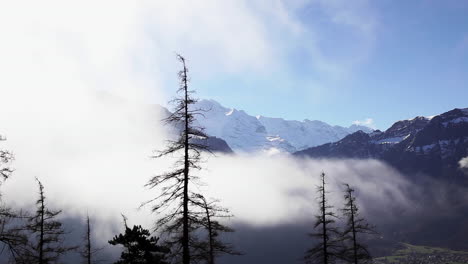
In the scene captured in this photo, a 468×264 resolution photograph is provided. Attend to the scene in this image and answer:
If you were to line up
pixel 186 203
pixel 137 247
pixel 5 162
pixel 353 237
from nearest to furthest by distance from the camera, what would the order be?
pixel 5 162
pixel 186 203
pixel 137 247
pixel 353 237

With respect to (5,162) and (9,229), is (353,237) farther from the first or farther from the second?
(5,162)

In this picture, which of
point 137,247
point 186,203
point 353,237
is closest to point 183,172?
point 186,203

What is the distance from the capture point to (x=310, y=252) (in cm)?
2916

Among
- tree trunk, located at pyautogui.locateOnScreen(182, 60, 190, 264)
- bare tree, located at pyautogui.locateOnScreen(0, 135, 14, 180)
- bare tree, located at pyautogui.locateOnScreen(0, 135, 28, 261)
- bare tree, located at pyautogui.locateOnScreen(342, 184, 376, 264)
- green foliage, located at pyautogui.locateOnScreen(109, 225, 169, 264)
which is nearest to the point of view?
bare tree, located at pyautogui.locateOnScreen(0, 135, 28, 261)

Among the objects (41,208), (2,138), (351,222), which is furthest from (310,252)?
(2,138)

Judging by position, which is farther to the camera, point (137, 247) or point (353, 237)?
point (353, 237)

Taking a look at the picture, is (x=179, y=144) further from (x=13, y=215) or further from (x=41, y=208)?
→ (x=41, y=208)

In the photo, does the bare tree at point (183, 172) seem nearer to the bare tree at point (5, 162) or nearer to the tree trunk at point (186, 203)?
the tree trunk at point (186, 203)

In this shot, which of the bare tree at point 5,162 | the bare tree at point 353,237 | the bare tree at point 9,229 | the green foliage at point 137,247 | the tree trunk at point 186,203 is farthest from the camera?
the bare tree at point 353,237

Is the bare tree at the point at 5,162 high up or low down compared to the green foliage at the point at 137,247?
up

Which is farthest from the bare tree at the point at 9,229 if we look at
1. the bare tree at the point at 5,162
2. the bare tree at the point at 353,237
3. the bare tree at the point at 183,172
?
the bare tree at the point at 353,237

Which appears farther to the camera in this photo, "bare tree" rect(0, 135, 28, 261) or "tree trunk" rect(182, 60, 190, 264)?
"tree trunk" rect(182, 60, 190, 264)

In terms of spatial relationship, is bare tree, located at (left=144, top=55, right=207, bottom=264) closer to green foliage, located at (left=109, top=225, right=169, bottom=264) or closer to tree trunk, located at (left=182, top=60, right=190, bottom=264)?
tree trunk, located at (left=182, top=60, right=190, bottom=264)

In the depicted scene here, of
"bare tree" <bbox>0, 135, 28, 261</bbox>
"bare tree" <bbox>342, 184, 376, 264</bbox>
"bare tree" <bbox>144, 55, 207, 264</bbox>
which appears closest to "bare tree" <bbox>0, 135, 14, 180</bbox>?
"bare tree" <bbox>0, 135, 28, 261</bbox>
